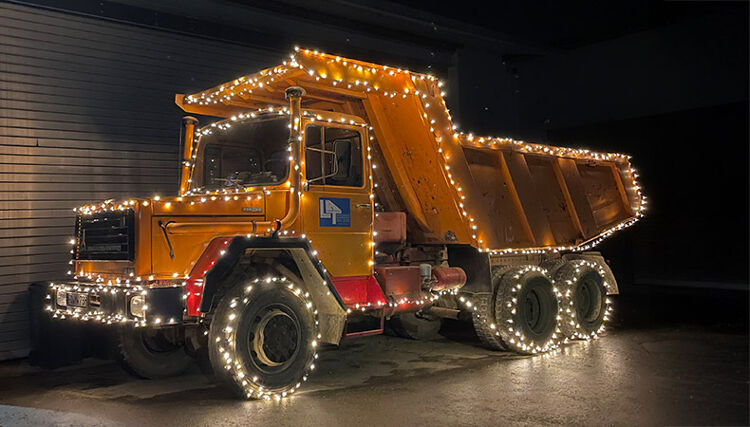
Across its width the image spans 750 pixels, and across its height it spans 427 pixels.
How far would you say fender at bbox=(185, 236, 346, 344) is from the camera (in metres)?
6.50

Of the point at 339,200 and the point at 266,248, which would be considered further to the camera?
the point at 339,200

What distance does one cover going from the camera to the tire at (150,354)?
7.95m

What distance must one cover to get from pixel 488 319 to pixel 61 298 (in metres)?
5.33

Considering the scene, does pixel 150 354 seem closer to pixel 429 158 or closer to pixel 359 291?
pixel 359 291

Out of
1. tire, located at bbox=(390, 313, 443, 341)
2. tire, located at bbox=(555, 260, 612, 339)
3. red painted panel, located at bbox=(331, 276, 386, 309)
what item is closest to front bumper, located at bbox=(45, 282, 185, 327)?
red painted panel, located at bbox=(331, 276, 386, 309)

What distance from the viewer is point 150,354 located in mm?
8141

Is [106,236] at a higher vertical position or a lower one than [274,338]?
higher

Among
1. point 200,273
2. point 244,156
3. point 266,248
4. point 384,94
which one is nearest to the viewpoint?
point 200,273

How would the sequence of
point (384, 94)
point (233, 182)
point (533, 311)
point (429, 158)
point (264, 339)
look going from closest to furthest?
1. point (264, 339)
2. point (233, 182)
3. point (384, 94)
4. point (429, 158)
5. point (533, 311)

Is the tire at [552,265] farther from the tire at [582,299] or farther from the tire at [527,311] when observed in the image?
the tire at [527,311]

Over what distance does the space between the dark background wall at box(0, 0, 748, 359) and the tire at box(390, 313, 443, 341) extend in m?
4.64

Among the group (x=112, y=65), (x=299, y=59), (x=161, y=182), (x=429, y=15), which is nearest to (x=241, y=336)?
(x=299, y=59)

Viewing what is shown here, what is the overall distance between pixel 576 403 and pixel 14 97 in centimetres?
874

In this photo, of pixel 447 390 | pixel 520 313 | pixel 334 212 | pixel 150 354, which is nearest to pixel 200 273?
pixel 334 212
